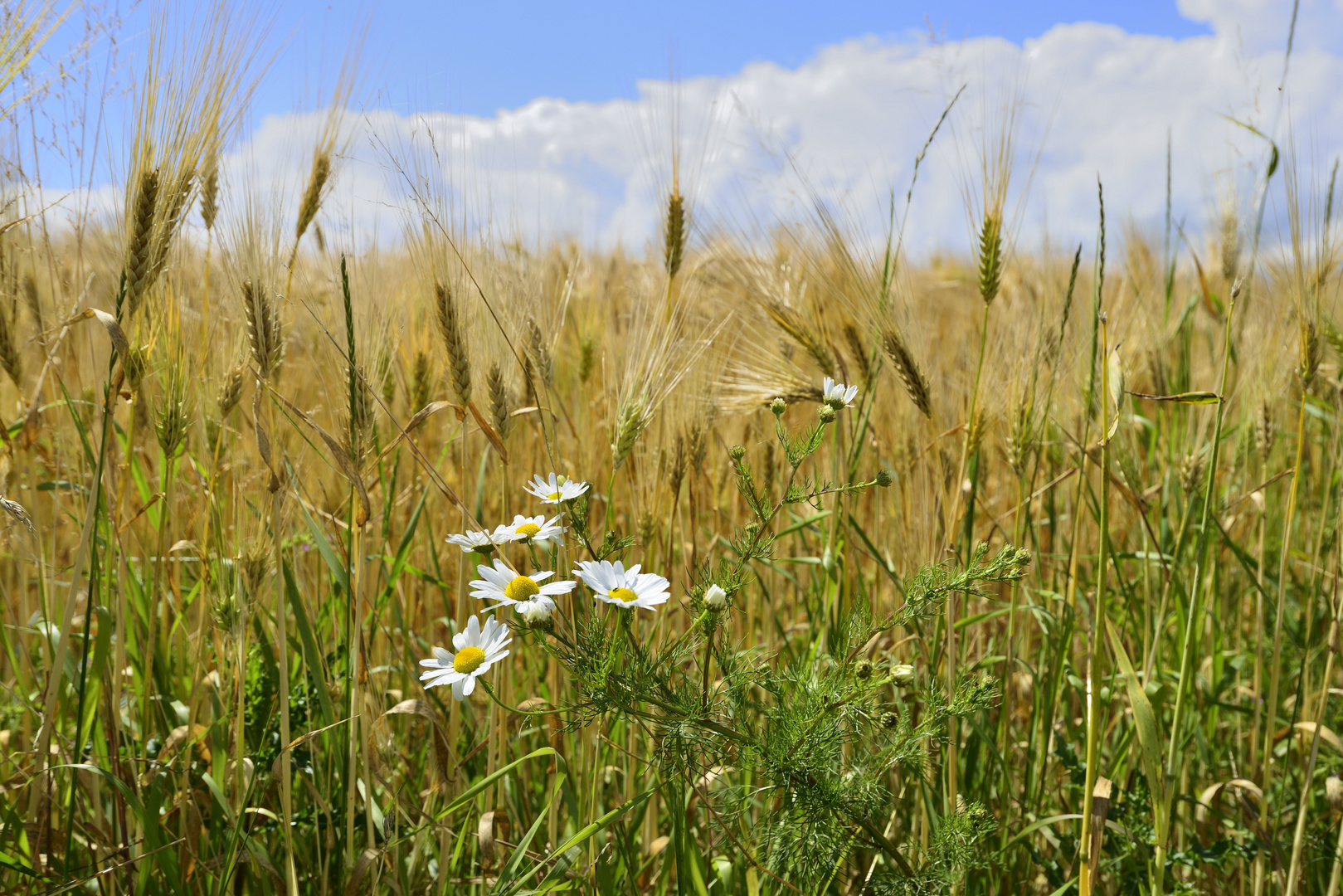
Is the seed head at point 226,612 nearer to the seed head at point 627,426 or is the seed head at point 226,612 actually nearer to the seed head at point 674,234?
the seed head at point 627,426

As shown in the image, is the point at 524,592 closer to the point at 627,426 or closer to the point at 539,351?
the point at 627,426

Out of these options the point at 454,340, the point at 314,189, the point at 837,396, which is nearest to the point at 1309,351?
the point at 837,396

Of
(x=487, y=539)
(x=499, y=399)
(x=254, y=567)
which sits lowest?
(x=254, y=567)

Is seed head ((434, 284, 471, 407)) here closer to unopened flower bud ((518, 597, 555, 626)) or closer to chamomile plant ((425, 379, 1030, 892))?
chamomile plant ((425, 379, 1030, 892))

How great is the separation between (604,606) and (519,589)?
178mm

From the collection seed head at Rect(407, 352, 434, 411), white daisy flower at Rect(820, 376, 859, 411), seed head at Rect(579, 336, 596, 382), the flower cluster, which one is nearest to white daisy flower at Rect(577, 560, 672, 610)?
the flower cluster

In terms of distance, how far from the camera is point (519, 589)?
806 millimetres

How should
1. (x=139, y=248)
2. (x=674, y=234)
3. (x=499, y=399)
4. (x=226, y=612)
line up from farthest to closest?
(x=674, y=234) < (x=499, y=399) < (x=226, y=612) < (x=139, y=248)

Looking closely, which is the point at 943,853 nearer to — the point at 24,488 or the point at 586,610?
the point at 586,610

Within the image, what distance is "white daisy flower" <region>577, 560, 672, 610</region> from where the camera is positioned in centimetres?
73

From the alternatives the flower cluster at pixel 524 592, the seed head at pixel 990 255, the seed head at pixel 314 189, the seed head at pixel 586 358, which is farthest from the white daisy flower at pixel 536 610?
the seed head at pixel 586 358

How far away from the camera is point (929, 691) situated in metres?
0.94

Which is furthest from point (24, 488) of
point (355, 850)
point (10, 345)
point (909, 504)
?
point (909, 504)

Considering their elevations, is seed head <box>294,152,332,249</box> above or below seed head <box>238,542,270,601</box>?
above
